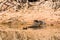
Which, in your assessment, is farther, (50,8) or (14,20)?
(50,8)

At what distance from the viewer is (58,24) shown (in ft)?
47.6

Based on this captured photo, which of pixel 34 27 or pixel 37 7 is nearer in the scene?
pixel 34 27

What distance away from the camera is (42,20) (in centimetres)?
1523

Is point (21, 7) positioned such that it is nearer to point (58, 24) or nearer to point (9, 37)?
point (58, 24)

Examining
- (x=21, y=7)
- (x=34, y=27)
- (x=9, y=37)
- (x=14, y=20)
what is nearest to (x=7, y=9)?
(x=21, y=7)

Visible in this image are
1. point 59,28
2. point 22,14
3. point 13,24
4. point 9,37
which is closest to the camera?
point 9,37

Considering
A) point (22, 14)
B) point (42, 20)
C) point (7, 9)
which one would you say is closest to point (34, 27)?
point (42, 20)

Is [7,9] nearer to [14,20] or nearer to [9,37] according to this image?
[14,20]

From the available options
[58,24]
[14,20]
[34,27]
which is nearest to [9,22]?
[14,20]

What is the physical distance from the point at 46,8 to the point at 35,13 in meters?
1.07

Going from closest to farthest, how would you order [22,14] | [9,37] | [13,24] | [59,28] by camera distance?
[9,37] < [59,28] < [13,24] < [22,14]

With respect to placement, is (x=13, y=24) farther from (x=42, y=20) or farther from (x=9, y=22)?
(x=42, y=20)

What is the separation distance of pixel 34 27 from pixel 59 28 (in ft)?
4.31

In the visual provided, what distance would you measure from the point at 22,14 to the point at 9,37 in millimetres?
5099
